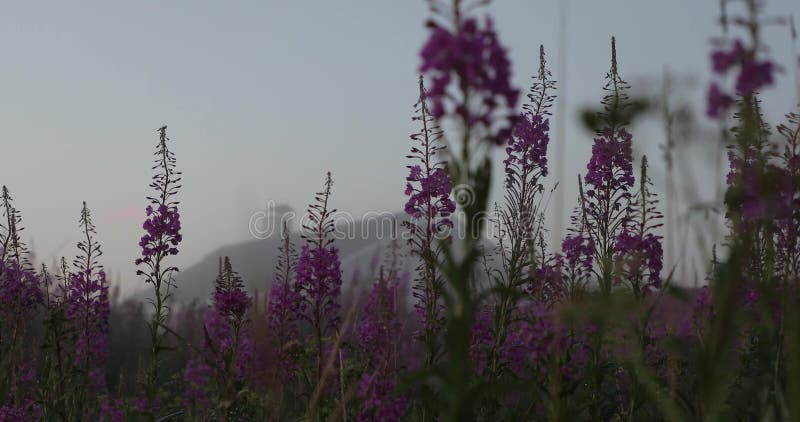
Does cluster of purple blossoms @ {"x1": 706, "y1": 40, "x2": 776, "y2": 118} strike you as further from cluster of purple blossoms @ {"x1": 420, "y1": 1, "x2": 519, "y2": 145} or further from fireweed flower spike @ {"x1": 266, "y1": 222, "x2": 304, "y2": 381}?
fireweed flower spike @ {"x1": 266, "y1": 222, "x2": 304, "y2": 381}

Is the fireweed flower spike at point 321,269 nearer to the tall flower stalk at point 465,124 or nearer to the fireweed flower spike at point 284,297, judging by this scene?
the fireweed flower spike at point 284,297

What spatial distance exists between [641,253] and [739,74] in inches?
141

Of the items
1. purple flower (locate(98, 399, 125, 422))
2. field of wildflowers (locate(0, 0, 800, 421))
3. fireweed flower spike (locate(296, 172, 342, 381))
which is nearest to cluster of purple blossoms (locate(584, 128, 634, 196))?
field of wildflowers (locate(0, 0, 800, 421))

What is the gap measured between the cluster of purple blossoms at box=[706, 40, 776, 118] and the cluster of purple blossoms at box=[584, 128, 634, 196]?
15.1 ft

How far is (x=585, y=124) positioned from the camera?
23.3 ft

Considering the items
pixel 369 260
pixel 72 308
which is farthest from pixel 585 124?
pixel 369 260

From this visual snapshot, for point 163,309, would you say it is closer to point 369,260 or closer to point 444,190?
point 444,190

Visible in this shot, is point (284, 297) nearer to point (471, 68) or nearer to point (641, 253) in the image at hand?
point (641, 253)

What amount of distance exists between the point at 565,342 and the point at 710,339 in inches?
54.5

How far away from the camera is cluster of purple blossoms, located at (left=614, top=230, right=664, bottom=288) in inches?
225

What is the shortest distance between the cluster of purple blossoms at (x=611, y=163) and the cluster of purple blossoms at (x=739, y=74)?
4.59 metres

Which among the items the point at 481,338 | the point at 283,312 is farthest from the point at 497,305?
the point at 283,312

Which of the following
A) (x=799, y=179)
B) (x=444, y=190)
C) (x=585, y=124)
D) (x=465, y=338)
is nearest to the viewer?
(x=465, y=338)

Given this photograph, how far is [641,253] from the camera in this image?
5754 millimetres
